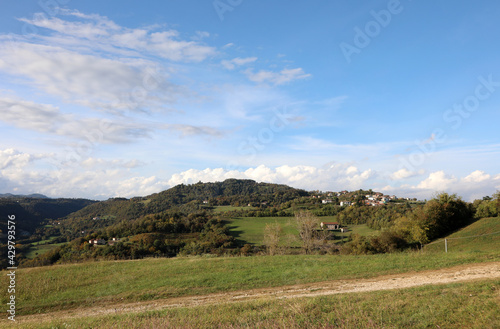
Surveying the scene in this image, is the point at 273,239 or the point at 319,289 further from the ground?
the point at 319,289

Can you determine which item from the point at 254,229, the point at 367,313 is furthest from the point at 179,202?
the point at 367,313

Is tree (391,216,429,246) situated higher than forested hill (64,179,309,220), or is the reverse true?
forested hill (64,179,309,220)

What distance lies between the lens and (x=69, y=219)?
84312mm

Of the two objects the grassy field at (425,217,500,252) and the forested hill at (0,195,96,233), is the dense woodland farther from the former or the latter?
the grassy field at (425,217,500,252)

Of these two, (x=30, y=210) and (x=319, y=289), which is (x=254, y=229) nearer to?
(x=319, y=289)

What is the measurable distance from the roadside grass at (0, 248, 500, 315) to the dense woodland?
7544mm

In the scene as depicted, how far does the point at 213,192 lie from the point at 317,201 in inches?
2275

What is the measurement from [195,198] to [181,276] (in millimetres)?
116498

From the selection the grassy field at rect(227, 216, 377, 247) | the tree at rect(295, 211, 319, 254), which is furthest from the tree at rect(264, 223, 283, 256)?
the grassy field at rect(227, 216, 377, 247)

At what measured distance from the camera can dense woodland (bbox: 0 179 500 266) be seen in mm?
33438

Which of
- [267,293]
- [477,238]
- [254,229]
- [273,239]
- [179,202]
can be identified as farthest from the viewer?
[179,202]

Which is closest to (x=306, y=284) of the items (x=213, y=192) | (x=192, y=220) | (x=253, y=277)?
(x=253, y=277)

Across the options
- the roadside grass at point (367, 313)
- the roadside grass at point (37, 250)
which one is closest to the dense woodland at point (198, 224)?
the roadside grass at point (37, 250)

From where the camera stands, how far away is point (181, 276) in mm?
15992
